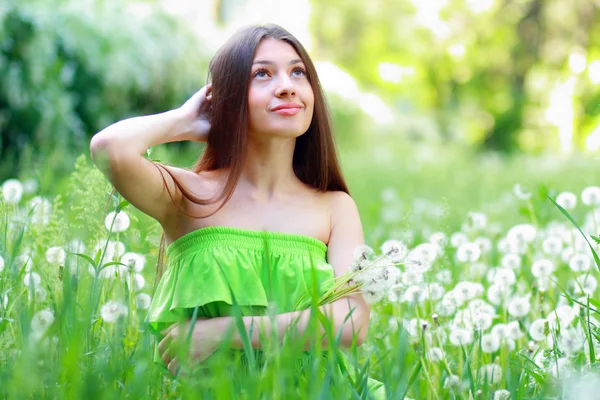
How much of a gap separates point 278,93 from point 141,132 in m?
0.34

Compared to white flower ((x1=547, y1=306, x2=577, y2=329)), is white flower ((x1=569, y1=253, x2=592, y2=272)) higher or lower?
white flower ((x1=569, y1=253, x2=592, y2=272))

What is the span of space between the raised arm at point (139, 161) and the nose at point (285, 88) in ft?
0.84

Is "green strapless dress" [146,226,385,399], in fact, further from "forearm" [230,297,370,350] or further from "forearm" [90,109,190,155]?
"forearm" [90,109,190,155]

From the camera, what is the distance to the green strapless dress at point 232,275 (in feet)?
6.05

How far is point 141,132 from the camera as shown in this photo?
1.88 m

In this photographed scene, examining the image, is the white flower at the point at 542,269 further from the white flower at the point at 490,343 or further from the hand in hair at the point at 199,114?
the hand in hair at the point at 199,114

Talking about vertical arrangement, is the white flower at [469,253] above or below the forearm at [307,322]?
above

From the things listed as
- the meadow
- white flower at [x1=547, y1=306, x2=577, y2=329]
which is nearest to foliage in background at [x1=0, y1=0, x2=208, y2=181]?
the meadow

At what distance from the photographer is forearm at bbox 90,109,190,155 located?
1806mm

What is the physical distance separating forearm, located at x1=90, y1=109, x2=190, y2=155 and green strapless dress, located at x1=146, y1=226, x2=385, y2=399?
25 cm

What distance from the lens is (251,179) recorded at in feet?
6.86

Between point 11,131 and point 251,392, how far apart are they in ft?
16.1

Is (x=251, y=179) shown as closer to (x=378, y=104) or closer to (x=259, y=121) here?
(x=259, y=121)

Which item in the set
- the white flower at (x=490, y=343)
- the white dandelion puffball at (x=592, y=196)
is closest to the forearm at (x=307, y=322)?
the white flower at (x=490, y=343)
